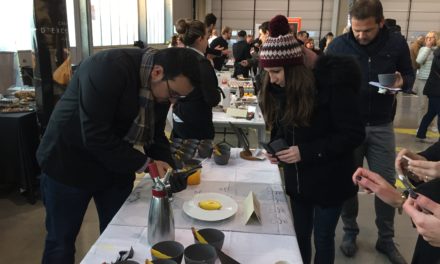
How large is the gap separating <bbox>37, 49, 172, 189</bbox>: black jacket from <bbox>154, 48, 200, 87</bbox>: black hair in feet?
0.40

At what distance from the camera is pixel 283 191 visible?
1587 mm

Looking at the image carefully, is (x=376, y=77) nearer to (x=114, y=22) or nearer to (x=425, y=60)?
(x=425, y=60)

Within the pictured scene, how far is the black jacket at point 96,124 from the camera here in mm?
1273

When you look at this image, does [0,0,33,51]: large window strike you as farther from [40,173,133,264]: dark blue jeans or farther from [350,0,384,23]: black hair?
[350,0,384,23]: black hair

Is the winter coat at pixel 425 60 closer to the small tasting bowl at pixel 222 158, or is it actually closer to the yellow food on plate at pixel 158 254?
the small tasting bowl at pixel 222 158

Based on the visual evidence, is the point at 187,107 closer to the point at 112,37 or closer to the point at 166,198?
the point at 166,198

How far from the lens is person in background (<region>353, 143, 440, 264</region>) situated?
935mm

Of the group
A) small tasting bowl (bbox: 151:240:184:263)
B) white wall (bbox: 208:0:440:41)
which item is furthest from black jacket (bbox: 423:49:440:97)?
white wall (bbox: 208:0:440:41)

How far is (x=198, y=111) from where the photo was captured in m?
2.33

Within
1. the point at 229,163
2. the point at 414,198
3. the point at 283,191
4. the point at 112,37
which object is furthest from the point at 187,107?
the point at 112,37

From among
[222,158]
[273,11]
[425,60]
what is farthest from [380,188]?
[273,11]

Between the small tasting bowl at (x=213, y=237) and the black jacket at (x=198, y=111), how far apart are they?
1.22 meters

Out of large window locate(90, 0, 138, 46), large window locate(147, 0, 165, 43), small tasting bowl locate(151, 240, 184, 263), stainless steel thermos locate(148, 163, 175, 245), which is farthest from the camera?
large window locate(147, 0, 165, 43)

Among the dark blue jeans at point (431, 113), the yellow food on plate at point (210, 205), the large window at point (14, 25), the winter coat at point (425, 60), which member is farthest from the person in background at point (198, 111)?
the winter coat at point (425, 60)
